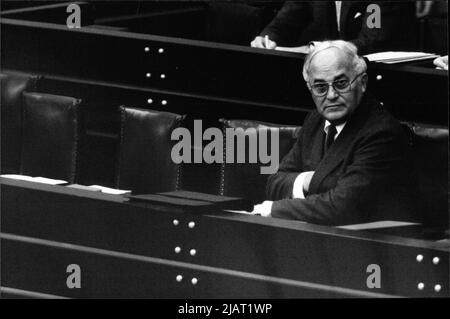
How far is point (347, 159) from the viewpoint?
3.92 m

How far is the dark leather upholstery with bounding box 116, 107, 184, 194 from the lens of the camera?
4406 millimetres

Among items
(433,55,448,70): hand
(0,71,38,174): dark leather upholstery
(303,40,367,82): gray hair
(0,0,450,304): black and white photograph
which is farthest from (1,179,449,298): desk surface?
(433,55,448,70): hand

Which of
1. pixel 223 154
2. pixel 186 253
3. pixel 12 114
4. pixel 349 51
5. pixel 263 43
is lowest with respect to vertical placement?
pixel 186 253

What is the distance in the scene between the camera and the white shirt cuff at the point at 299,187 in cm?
403

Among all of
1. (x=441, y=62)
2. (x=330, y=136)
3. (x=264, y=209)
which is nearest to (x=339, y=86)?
(x=330, y=136)

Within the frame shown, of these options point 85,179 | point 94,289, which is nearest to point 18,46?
point 85,179

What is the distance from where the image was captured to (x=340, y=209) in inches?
150

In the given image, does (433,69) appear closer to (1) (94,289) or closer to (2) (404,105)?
(2) (404,105)

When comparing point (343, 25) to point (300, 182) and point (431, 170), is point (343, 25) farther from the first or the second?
point (300, 182)

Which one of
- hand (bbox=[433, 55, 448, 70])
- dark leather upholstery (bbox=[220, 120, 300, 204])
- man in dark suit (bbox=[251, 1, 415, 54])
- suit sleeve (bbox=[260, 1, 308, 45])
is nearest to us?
dark leather upholstery (bbox=[220, 120, 300, 204])

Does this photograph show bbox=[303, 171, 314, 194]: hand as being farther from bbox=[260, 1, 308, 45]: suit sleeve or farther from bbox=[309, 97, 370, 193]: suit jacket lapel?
bbox=[260, 1, 308, 45]: suit sleeve

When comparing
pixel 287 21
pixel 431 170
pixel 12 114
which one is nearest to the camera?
pixel 431 170

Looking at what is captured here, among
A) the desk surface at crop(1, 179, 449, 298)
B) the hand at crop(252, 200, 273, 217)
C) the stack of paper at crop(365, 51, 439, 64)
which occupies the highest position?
the stack of paper at crop(365, 51, 439, 64)

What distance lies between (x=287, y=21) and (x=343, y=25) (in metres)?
0.35
